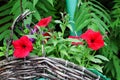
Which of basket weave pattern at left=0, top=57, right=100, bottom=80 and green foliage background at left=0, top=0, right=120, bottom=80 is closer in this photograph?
basket weave pattern at left=0, top=57, right=100, bottom=80

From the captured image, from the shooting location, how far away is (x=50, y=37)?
1527 mm

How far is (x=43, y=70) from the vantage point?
1.37m

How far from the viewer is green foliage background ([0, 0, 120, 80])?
206 centimetres

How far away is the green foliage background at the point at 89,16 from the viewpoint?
2062 millimetres

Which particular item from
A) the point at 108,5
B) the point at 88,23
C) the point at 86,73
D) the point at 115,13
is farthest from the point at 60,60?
the point at 108,5

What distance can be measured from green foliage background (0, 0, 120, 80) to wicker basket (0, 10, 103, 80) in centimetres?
66

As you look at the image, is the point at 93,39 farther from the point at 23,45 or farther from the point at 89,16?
the point at 89,16

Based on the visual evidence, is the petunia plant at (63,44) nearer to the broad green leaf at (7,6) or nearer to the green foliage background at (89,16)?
the green foliage background at (89,16)

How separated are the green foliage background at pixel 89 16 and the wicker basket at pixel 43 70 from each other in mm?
662

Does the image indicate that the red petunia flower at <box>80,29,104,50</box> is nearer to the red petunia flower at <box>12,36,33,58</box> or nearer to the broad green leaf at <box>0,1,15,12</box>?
the red petunia flower at <box>12,36,33,58</box>

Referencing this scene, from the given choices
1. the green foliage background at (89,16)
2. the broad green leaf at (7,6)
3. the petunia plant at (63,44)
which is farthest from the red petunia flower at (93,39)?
the broad green leaf at (7,6)

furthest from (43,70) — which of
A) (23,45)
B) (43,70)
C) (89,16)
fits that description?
(89,16)

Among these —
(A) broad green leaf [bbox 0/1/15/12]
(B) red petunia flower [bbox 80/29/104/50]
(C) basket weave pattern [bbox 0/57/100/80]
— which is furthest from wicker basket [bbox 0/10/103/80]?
(A) broad green leaf [bbox 0/1/15/12]

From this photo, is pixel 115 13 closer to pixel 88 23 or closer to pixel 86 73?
pixel 88 23
